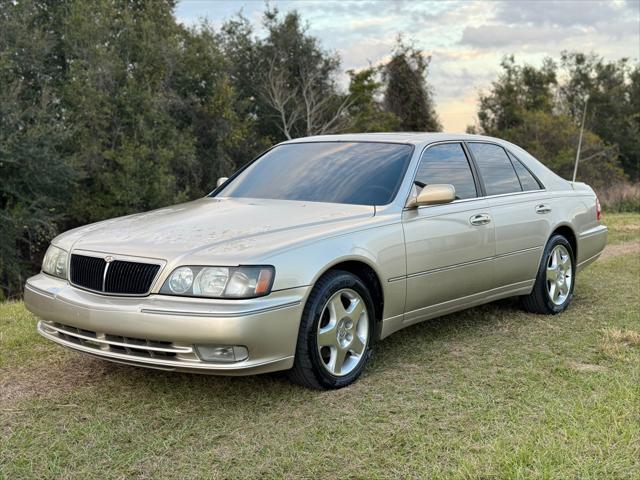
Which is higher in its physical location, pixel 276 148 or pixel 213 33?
pixel 213 33

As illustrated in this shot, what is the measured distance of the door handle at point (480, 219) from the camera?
16.5 feet

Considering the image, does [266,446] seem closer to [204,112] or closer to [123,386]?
[123,386]

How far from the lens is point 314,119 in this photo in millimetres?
38281

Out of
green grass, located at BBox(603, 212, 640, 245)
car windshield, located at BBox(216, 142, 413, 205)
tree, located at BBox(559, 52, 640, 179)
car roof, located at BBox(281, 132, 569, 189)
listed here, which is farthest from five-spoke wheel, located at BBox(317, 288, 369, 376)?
tree, located at BBox(559, 52, 640, 179)

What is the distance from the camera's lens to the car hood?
3.68 meters

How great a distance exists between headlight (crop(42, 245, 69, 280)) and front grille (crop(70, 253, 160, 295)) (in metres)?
0.21

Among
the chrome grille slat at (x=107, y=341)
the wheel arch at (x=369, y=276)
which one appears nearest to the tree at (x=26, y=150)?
the chrome grille slat at (x=107, y=341)

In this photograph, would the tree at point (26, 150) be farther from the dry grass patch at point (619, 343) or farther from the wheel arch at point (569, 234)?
the dry grass patch at point (619, 343)

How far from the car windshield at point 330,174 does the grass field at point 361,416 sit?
46.0 inches

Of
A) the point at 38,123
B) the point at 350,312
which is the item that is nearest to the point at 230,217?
the point at 350,312

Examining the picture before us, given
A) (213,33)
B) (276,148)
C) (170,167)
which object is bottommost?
(170,167)

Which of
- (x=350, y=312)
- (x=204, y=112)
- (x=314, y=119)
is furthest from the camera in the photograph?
(x=314, y=119)

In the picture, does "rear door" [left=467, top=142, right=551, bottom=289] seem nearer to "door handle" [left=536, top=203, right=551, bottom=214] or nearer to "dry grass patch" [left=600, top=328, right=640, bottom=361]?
"door handle" [left=536, top=203, right=551, bottom=214]

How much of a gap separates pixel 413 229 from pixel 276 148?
1.66 m
